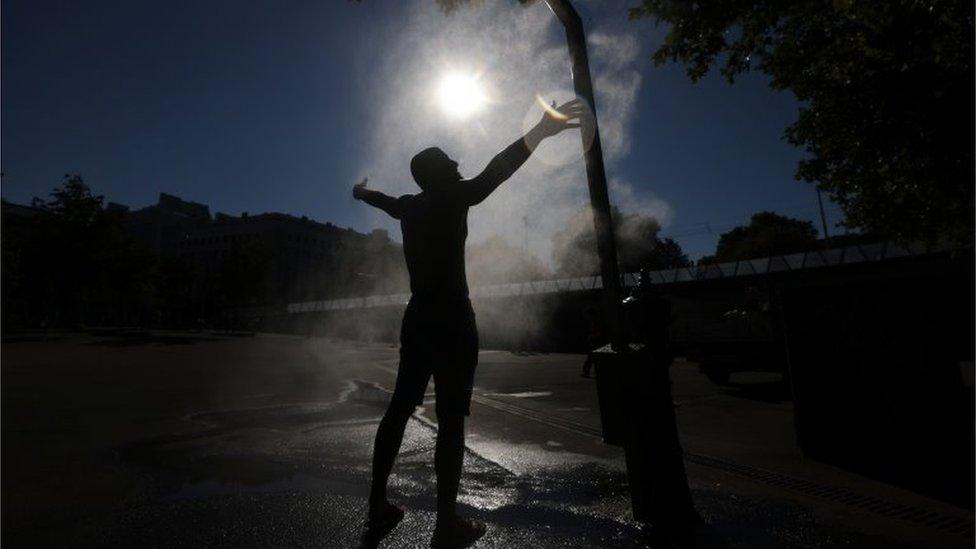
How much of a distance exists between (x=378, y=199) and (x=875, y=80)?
29.7 ft

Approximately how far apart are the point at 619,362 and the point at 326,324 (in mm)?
48392

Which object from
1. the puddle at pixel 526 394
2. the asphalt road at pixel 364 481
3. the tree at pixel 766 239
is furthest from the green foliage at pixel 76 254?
the tree at pixel 766 239

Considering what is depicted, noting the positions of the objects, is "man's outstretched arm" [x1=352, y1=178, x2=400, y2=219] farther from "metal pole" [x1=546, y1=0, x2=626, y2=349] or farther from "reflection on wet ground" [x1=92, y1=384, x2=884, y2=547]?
"reflection on wet ground" [x1=92, y1=384, x2=884, y2=547]

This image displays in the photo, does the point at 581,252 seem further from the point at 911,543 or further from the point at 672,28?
the point at 911,543

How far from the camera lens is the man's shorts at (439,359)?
74.8 inches

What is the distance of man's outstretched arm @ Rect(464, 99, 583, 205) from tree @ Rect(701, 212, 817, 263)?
4535 cm

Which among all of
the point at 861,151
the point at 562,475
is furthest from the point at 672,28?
the point at 562,475

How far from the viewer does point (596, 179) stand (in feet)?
6.88

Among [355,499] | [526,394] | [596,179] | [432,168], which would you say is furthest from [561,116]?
[526,394]

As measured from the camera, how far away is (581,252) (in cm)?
4094

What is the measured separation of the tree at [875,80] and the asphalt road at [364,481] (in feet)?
17.8

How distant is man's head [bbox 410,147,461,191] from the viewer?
2020mm

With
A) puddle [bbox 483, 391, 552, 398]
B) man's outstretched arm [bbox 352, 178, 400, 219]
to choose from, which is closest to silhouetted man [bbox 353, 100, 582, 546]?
man's outstretched arm [bbox 352, 178, 400, 219]

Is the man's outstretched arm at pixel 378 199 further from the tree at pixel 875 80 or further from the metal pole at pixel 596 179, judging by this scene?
the tree at pixel 875 80
